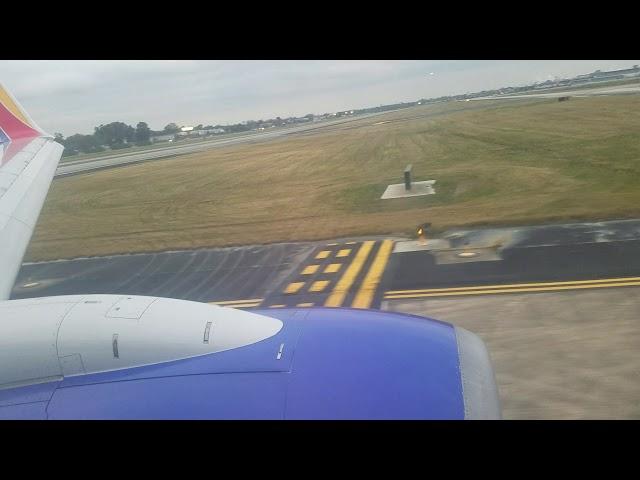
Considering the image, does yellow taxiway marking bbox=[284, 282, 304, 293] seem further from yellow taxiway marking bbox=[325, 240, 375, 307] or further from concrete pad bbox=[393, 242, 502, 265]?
concrete pad bbox=[393, 242, 502, 265]

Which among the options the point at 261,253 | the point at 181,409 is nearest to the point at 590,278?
the point at 261,253

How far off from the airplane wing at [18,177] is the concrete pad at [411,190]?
607 centimetres

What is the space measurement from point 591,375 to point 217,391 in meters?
2.84

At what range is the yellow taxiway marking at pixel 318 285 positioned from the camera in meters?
5.90

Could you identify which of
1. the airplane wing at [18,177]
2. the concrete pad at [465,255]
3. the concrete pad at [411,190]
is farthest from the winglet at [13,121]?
the concrete pad at [411,190]

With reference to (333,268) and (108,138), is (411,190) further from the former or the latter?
(108,138)

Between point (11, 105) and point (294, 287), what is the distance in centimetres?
398

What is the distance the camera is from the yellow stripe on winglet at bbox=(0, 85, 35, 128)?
574 cm

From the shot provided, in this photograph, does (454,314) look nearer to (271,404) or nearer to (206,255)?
(271,404)

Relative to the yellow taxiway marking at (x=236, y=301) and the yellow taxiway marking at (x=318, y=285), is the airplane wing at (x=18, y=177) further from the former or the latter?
the yellow taxiway marking at (x=318, y=285)

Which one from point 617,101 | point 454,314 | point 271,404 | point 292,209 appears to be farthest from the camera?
point 617,101

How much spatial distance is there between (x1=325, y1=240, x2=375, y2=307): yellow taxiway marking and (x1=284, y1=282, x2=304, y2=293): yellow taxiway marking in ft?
1.44

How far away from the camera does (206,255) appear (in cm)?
767
